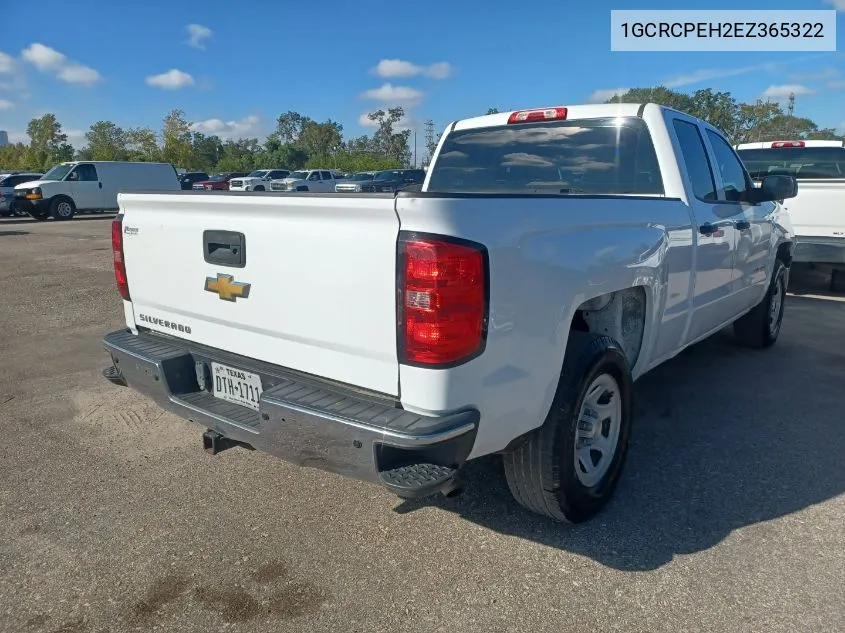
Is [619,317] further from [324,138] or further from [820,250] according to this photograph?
[324,138]

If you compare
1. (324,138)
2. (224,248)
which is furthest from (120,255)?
(324,138)

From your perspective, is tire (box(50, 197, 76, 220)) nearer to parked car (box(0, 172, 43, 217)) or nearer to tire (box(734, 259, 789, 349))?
parked car (box(0, 172, 43, 217))

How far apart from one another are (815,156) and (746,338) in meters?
4.81

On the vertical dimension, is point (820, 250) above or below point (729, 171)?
below

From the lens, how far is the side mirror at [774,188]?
463cm

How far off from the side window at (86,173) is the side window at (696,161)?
25047 mm

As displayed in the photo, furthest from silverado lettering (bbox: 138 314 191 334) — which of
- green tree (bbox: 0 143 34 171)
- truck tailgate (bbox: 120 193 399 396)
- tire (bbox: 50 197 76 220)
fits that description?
green tree (bbox: 0 143 34 171)

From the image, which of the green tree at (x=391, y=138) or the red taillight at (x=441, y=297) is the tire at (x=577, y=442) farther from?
the green tree at (x=391, y=138)

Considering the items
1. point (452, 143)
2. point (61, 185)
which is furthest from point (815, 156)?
point (61, 185)

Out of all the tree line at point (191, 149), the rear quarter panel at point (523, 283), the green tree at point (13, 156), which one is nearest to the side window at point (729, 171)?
the rear quarter panel at point (523, 283)

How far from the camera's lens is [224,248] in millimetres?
2791

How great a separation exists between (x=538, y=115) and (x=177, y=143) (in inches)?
2553

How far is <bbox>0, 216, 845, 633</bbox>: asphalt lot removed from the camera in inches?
96.6

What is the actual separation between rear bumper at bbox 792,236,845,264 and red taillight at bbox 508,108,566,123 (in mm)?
5409
